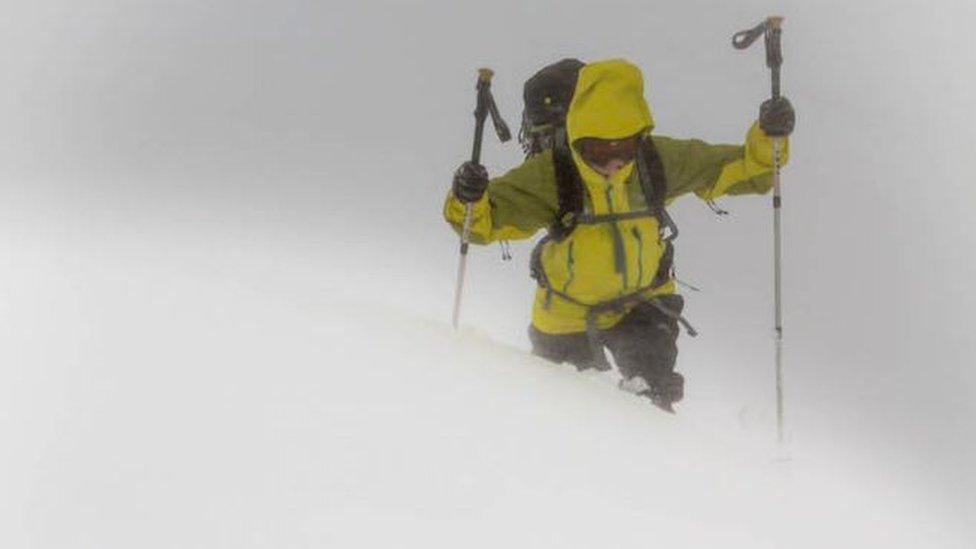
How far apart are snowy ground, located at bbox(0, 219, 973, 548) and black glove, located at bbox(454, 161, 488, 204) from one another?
719 millimetres

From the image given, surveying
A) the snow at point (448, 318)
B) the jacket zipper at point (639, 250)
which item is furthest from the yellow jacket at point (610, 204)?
the snow at point (448, 318)

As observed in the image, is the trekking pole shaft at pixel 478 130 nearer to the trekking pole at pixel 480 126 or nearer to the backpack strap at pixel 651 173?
the trekking pole at pixel 480 126

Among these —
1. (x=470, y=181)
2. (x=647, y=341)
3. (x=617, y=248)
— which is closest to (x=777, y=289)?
(x=647, y=341)

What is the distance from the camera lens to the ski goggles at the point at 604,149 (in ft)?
13.5

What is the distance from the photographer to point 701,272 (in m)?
13.6

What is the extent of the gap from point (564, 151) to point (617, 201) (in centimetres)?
34

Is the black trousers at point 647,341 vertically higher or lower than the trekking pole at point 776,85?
lower

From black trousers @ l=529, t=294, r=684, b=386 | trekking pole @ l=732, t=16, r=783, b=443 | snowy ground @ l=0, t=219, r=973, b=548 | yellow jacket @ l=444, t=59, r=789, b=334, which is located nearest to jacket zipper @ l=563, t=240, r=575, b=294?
yellow jacket @ l=444, t=59, r=789, b=334

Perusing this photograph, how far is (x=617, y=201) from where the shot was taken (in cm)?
426

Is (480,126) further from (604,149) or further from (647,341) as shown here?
(647,341)

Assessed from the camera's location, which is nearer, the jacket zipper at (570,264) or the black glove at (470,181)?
the black glove at (470,181)

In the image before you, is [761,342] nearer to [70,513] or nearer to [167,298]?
[167,298]

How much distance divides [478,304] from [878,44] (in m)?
19.9

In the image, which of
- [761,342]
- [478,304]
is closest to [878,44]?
[761,342]
